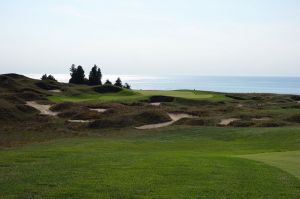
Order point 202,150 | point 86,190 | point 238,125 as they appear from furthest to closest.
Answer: point 238,125 → point 202,150 → point 86,190

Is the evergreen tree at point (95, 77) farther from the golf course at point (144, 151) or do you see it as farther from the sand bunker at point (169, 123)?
the sand bunker at point (169, 123)

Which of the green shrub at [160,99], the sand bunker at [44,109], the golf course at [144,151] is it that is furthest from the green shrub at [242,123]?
the green shrub at [160,99]

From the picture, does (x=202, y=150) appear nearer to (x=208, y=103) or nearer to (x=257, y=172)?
(x=257, y=172)

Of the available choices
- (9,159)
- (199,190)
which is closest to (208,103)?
(9,159)

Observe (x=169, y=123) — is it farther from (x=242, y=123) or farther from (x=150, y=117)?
(x=242, y=123)

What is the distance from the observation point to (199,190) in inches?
575

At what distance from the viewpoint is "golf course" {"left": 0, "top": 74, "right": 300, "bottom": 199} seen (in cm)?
1495

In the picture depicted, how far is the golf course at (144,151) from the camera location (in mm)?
14945

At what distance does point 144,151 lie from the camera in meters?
26.8

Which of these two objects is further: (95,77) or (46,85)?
(95,77)

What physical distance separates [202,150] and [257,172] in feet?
34.8

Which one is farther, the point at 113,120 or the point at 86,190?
the point at 113,120

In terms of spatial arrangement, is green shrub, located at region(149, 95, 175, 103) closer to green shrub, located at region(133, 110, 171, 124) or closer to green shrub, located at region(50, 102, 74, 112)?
green shrub, located at region(50, 102, 74, 112)

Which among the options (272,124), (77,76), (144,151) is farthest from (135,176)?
(77,76)
